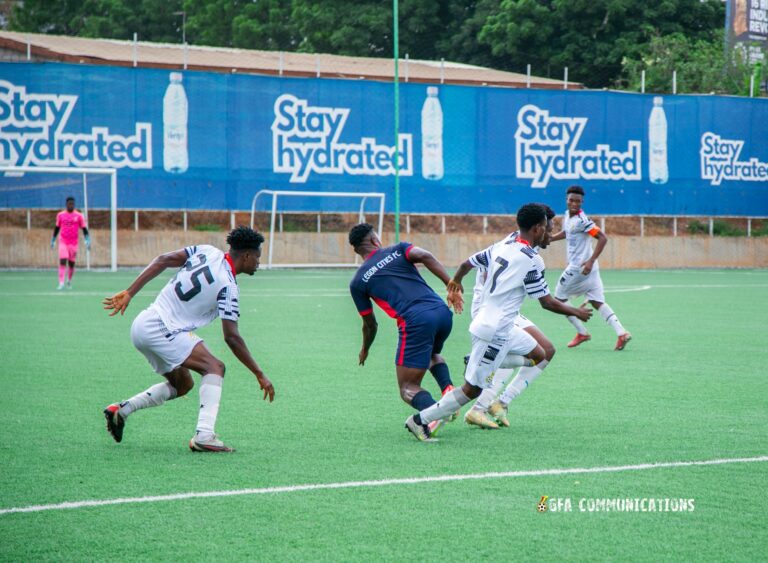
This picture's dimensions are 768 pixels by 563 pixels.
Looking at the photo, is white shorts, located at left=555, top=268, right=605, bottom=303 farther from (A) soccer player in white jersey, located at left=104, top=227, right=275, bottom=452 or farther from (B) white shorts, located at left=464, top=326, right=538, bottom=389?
(A) soccer player in white jersey, located at left=104, top=227, right=275, bottom=452

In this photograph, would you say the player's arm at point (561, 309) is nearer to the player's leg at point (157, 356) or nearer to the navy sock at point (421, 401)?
the navy sock at point (421, 401)

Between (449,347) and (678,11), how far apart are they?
40.3 m

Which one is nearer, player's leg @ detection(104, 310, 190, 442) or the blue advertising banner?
player's leg @ detection(104, 310, 190, 442)

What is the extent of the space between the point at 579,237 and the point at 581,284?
2.08 ft

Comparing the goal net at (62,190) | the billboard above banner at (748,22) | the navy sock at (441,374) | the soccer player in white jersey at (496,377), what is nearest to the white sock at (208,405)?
the soccer player in white jersey at (496,377)

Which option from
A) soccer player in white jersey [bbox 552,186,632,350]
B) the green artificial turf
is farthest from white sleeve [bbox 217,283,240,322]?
soccer player in white jersey [bbox 552,186,632,350]

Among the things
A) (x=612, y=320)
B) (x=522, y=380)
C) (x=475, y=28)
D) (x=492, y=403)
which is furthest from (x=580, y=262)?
(x=475, y=28)

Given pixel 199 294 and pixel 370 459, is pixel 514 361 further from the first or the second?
pixel 199 294

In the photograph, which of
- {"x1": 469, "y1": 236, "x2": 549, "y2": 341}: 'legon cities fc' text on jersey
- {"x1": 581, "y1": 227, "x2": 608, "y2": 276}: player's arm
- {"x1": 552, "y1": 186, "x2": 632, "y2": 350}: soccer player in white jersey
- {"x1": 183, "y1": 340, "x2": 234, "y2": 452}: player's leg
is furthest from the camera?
{"x1": 552, "y1": 186, "x2": 632, "y2": 350}: soccer player in white jersey

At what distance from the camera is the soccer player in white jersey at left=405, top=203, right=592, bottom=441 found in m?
7.17

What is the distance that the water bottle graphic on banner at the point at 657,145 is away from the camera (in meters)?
36.0

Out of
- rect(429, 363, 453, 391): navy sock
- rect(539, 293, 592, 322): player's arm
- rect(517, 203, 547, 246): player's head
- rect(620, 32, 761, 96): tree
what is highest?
rect(620, 32, 761, 96): tree

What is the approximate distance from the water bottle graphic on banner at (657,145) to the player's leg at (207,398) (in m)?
30.6

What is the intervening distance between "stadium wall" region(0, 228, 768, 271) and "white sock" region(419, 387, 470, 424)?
2449cm
